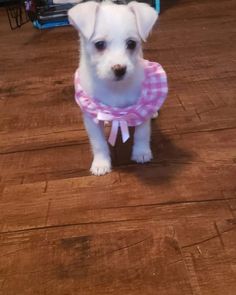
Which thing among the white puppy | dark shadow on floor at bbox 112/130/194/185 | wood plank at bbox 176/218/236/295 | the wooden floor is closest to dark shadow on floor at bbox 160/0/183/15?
the wooden floor

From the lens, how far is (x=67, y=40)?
232 centimetres

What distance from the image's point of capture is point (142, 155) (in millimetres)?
1167

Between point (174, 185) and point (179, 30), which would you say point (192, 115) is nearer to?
point (174, 185)

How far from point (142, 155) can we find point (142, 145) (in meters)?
0.03

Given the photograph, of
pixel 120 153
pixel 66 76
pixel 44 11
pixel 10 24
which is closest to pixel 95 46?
pixel 120 153

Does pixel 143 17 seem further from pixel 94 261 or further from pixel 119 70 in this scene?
pixel 94 261

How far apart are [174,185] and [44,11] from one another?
6.28 feet

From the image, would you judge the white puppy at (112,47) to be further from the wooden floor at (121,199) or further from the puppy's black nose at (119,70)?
the wooden floor at (121,199)

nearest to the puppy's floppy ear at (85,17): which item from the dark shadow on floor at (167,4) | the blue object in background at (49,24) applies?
the blue object in background at (49,24)

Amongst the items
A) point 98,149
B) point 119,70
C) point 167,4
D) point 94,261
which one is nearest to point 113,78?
point 119,70

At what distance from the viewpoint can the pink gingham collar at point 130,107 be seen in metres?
1.06

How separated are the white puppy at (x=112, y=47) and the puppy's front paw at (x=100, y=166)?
176mm

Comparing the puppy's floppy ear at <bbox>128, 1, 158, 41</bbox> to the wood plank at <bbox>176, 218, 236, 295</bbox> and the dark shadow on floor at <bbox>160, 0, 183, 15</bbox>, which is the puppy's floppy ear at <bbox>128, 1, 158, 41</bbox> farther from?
the dark shadow on floor at <bbox>160, 0, 183, 15</bbox>

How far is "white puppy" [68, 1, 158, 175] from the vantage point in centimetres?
94
